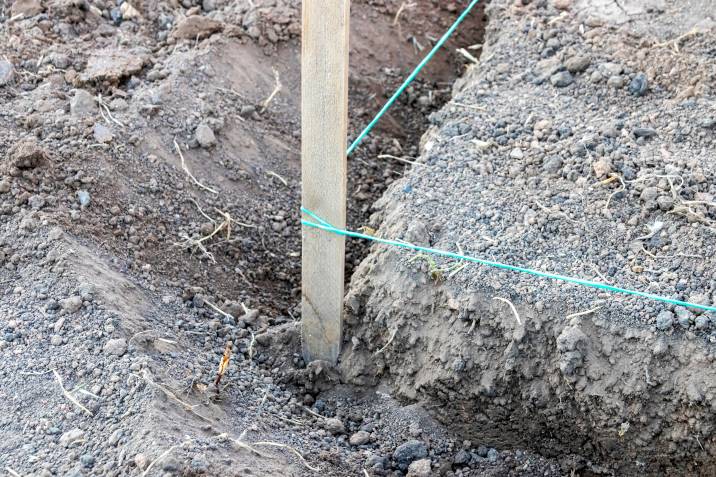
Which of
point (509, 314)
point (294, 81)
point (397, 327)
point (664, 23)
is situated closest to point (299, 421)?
point (397, 327)

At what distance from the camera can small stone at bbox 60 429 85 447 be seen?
2.99 meters

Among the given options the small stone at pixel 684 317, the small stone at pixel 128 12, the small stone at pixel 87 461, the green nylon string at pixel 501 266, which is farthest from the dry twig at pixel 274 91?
the small stone at pixel 684 317

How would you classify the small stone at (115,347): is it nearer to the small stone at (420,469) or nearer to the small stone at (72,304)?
the small stone at (72,304)

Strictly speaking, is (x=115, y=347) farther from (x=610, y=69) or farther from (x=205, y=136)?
(x=610, y=69)

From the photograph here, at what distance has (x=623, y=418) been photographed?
3.30m

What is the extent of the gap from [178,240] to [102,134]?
65 cm

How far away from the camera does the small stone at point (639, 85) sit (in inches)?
168

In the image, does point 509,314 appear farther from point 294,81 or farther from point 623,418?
point 294,81

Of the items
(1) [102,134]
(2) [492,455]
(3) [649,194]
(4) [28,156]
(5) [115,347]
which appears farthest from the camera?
(1) [102,134]

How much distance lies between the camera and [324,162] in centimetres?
334

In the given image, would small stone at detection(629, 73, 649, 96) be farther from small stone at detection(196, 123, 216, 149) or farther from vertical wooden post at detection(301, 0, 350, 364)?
small stone at detection(196, 123, 216, 149)

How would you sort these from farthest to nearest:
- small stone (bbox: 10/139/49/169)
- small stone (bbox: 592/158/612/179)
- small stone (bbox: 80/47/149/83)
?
small stone (bbox: 80/47/149/83)
small stone (bbox: 10/139/49/169)
small stone (bbox: 592/158/612/179)

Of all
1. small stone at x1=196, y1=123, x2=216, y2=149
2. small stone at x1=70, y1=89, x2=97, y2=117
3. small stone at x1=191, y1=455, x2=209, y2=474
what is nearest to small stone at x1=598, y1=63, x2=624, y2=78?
small stone at x1=196, y1=123, x2=216, y2=149

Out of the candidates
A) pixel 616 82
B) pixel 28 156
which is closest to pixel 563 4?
pixel 616 82
